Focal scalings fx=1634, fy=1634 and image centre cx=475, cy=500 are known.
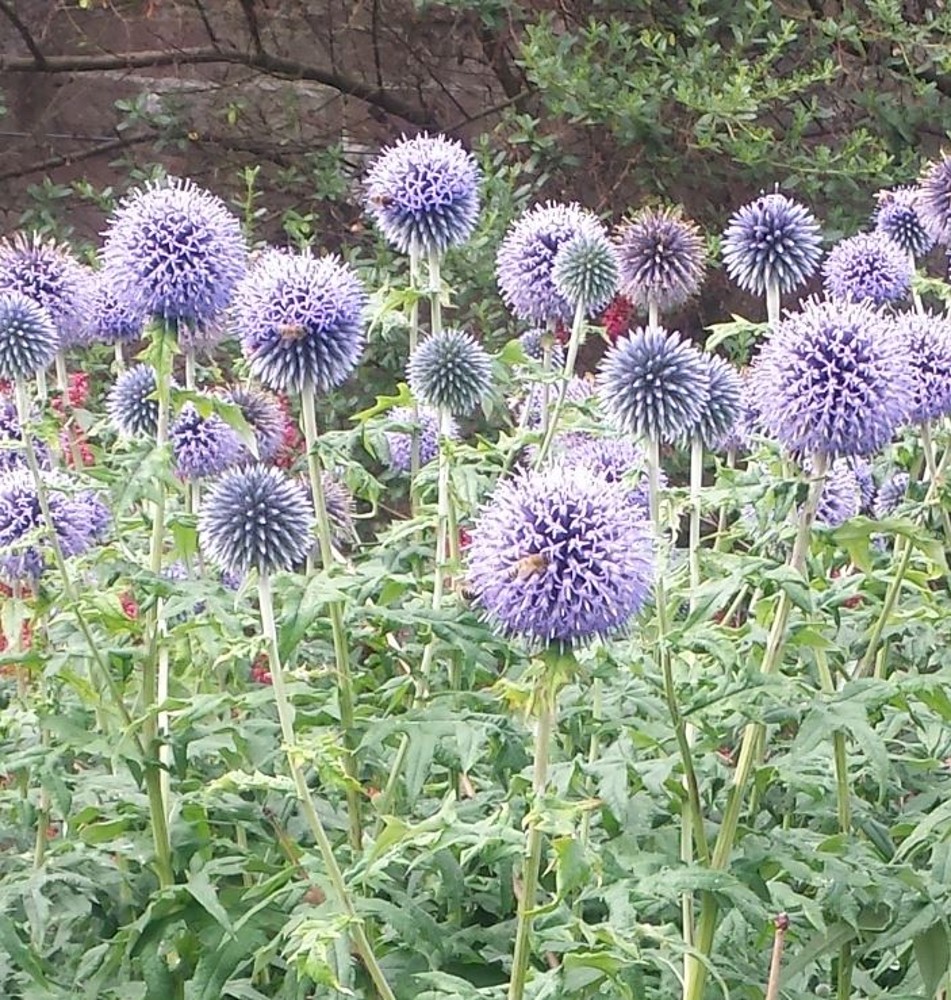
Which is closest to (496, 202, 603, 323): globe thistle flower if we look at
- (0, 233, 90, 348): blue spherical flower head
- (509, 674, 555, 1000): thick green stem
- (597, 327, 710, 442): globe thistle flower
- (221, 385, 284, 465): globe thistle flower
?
(597, 327, 710, 442): globe thistle flower

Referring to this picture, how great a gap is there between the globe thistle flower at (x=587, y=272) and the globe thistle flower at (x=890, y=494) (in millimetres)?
701

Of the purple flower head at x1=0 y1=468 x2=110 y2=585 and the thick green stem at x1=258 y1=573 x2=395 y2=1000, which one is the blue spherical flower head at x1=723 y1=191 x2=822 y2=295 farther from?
the thick green stem at x1=258 y1=573 x2=395 y2=1000

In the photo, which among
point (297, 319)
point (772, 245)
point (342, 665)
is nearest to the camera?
point (342, 665)

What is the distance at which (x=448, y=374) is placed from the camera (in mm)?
3088

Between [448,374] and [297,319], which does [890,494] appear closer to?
[448,374]

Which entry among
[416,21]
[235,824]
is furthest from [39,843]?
[416,21]

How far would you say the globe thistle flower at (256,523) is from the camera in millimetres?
2455

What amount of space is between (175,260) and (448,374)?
0.58 meters

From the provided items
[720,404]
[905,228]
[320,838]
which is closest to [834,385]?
[720,404]

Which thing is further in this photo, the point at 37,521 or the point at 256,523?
the point at 37,521

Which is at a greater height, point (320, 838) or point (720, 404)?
point (720, 404)

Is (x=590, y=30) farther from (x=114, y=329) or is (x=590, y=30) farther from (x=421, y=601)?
(x=421, y=601)

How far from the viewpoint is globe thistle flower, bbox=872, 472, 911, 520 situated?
3.30 metres

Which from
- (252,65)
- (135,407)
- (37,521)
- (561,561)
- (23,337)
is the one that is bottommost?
(561,561)
